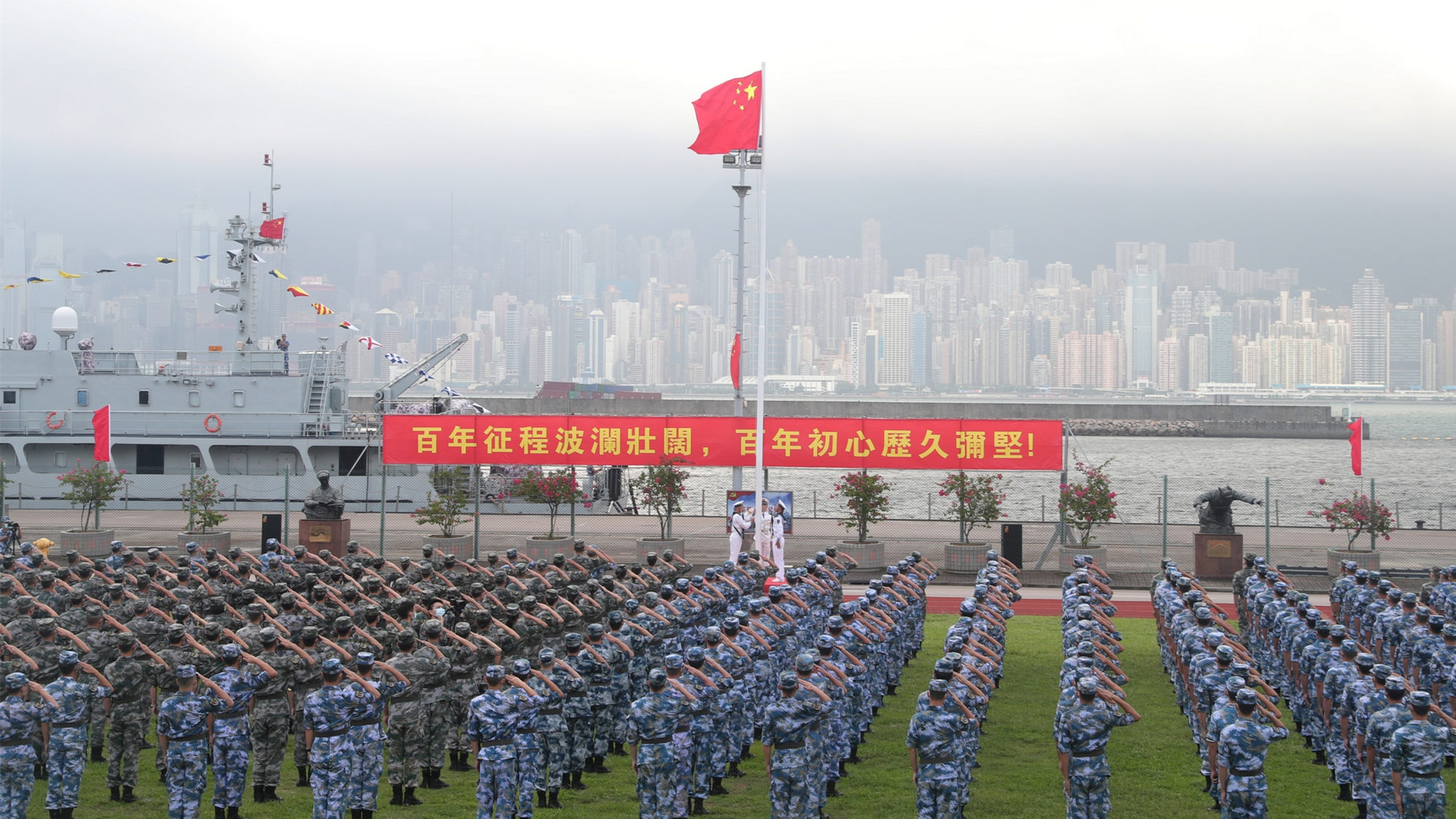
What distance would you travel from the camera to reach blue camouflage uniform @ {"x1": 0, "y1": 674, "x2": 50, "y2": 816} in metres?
10.9

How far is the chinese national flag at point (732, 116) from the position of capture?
72.7 feet

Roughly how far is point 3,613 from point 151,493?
27.2 m

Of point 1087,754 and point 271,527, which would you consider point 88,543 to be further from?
point 1087,754

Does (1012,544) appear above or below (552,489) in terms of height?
below

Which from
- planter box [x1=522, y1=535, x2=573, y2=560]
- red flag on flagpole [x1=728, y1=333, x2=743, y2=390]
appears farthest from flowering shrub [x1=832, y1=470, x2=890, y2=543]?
planter box [x1=522, y1=535, x2=573, y2=560]

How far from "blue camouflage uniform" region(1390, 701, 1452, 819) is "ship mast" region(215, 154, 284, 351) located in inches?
1434

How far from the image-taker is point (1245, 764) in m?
10.5

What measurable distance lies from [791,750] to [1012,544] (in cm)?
1651

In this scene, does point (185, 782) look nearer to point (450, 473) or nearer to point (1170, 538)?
point (450, 473)

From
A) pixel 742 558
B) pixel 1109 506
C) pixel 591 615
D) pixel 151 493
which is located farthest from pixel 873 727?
pixel 151 493

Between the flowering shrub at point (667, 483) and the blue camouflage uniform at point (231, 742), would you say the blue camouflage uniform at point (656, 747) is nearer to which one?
the blue camouflage uniform at point (231, 742)

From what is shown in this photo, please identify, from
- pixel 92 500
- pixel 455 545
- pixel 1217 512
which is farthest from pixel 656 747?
pixel 92 500

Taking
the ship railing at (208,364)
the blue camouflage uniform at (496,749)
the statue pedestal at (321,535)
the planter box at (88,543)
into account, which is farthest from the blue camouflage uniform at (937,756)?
the ship railing at (208,364)

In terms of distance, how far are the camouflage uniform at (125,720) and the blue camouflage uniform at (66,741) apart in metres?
0.81
